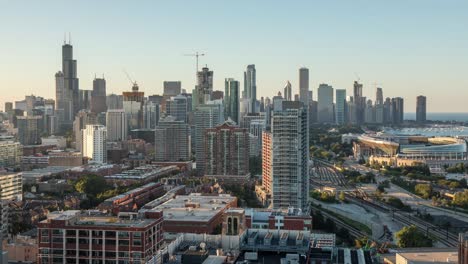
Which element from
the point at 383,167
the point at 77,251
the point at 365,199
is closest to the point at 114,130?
the point at 383,167

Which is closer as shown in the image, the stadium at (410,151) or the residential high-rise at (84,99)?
the stadium at (410,151)

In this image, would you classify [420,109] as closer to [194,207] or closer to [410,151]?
[410,151]

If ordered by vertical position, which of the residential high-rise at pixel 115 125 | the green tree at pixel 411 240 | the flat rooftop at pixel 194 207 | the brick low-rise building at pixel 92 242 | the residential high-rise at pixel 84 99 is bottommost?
the green tree at pixel 411 240

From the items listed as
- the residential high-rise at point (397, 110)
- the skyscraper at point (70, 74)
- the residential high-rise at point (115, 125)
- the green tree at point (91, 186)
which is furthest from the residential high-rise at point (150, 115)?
the residential high-rise at point (397, 110)

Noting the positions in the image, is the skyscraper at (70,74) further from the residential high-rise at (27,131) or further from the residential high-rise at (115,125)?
the residential high-rise at (115,125)

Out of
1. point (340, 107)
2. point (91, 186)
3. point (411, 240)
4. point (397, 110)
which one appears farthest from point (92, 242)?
point (397, 110)

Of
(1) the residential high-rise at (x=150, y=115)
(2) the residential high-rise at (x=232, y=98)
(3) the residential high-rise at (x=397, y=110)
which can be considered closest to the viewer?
(2) the residential high-rise at (x=232, y=98)

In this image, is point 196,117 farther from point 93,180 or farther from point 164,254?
point 164,254

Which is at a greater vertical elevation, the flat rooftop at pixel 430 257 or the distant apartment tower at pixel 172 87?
the distant apartment tower at pixel 172 87

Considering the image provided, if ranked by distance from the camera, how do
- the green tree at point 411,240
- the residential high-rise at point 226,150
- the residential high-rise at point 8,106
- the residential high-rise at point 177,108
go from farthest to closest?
the residential high-rise at point 8,106 → the residential high-rise at point 177,108 → the residential high-rise at point 226,150 → the green tree at point 411,240
